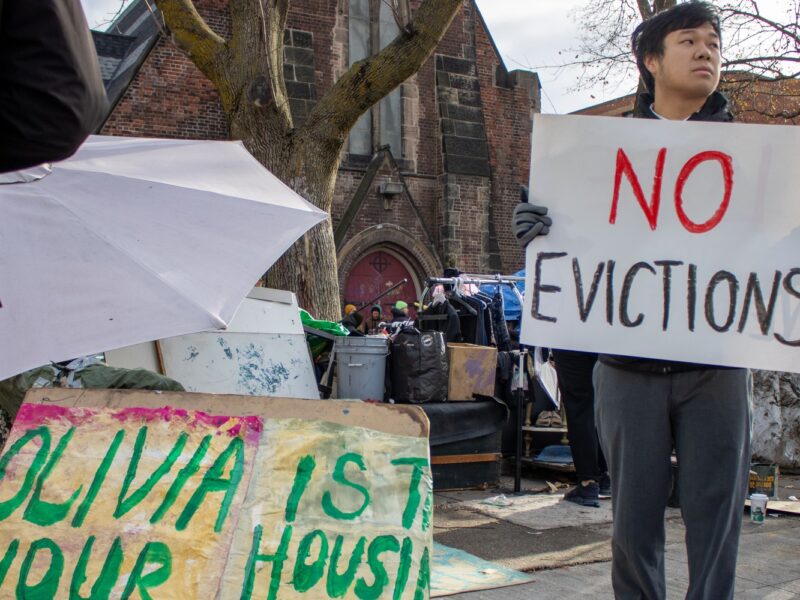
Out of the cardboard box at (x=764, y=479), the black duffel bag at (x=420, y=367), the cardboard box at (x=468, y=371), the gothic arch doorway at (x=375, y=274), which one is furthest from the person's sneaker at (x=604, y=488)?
the gothic arch doorway at (x=375, y=274)

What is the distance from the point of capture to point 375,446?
278 cm

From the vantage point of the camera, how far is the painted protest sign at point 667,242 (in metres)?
2.92

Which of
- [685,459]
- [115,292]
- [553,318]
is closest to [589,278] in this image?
[553,318]

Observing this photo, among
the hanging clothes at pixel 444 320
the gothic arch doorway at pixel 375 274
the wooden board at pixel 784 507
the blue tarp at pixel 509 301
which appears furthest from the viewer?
the gothic arch doorway at pixel 375 274

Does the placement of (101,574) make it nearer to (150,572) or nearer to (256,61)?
(150,572)

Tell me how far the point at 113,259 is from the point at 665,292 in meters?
2.28

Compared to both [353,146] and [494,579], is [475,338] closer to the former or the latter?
[494,579]

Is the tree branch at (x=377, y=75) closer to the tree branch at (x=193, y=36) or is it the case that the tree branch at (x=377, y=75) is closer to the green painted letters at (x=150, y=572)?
the tree branch at (x=193, y=36)

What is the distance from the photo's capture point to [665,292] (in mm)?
3008

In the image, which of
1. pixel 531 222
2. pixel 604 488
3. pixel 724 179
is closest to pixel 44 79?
pixel 531 222

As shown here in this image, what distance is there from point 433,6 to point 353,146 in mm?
12447

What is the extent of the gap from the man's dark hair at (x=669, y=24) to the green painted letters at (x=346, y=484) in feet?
5.23

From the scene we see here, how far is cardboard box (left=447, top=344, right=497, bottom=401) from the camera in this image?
25.3 ft

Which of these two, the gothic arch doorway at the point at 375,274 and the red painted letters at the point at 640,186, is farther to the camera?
the gothic arch doorway at the point at 375,274
